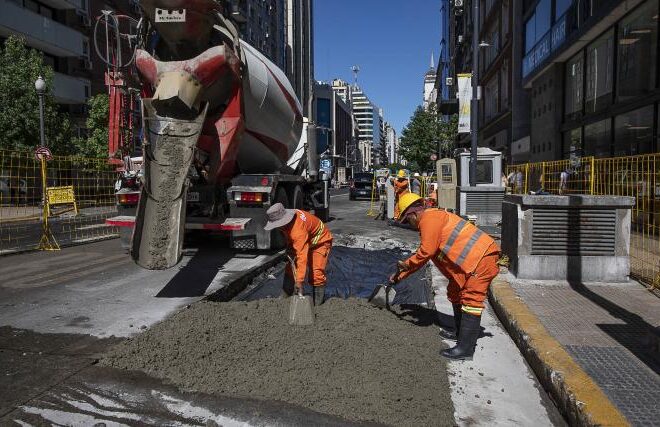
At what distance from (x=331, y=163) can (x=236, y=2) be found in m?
8.36

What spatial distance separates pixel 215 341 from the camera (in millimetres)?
4297

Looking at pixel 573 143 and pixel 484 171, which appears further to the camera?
pixel 573 143

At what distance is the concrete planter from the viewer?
252 inches

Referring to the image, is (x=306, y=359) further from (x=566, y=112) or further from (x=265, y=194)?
(x=566, y=112)

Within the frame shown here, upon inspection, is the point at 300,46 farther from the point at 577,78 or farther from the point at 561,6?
the point at 577,78

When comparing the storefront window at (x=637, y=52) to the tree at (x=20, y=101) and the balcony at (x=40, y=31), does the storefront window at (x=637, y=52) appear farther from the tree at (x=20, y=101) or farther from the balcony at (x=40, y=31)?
the balcony at (x=40, y=31)

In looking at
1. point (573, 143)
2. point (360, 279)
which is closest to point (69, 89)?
point (573, 143)

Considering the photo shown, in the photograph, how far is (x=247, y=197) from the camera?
8.36 m

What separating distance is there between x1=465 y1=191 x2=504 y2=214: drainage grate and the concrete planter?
7174 mm

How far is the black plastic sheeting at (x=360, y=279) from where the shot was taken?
21.3ft

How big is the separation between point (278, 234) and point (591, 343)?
6.10 metres

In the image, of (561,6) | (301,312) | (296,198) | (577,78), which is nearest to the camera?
(301,312)

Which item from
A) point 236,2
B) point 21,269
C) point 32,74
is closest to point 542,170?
point 236,2

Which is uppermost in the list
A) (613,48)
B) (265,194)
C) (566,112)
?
(613,48)
